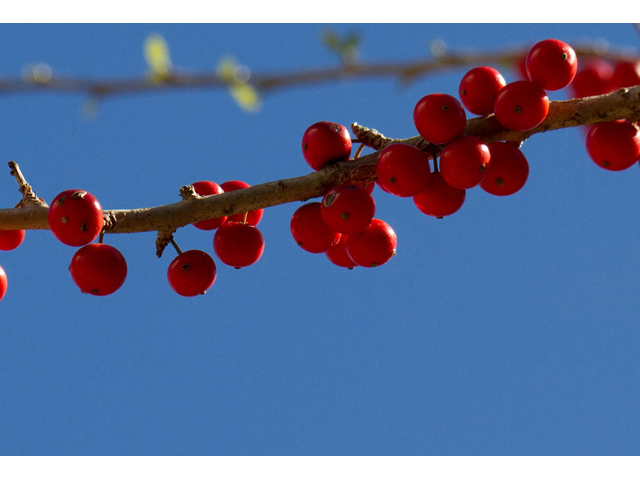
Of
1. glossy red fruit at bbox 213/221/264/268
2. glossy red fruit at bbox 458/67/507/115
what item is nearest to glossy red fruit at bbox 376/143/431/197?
glossy red fruit at bbox 458/67/507/115

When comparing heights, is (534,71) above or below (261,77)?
above

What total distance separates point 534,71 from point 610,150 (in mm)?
585

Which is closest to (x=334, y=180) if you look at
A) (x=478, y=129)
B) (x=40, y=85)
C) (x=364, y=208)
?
(x=364, y=208)

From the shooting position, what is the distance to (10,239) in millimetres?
3852

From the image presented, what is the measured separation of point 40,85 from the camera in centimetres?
255

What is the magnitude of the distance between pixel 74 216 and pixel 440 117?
68.7 inches

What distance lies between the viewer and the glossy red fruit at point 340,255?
12.6 ft

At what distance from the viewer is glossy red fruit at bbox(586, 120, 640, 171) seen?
3.65 metres

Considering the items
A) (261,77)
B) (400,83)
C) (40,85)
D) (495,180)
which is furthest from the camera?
(495,180)

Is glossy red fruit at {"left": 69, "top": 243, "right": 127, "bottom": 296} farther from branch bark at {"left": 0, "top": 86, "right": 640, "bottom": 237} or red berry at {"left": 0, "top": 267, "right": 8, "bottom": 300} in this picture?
red berry at {"left": 0, "top": 267, "right": 8, "bottom": 300}

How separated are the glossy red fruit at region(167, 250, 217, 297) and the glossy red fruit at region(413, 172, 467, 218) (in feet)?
3.84

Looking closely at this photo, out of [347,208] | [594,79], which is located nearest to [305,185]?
[347,208]

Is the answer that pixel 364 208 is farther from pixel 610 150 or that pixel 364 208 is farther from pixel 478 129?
pixel 610 150

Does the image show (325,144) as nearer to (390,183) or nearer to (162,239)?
(390,183)
